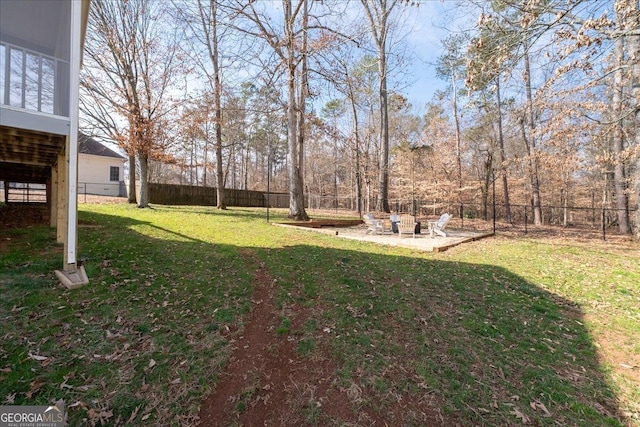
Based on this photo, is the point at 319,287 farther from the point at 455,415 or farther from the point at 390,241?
the point at 390,241

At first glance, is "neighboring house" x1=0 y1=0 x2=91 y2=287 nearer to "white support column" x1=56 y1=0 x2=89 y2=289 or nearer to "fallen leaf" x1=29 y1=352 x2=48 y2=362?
"white support column" x1=56 y1=0 x2=89 y2=289

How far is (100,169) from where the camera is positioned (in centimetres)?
2439

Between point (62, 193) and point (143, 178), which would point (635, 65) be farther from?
point (143, 178)

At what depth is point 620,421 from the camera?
2.58m

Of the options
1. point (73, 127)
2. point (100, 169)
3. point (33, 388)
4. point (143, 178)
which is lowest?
point (33, 388)

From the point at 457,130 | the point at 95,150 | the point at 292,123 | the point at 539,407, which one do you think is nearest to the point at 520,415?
the point at 539,407

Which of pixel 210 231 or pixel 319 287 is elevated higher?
pixel 210 231

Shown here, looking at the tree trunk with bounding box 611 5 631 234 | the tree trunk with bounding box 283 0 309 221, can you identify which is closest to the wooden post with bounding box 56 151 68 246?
the tree trunk with bounding box 283 0 309 221

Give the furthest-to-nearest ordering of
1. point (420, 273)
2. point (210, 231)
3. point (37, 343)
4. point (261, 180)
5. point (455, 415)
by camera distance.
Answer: point (261, 180) < point (210, 231) < point (420, 273) < point (37, 343) < point (455, 415)

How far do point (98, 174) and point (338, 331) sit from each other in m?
28.5

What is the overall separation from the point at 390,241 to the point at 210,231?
5445mm

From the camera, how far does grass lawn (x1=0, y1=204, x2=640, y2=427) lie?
99.8 inches

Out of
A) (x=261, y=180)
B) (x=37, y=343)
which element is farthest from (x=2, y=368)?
(x=261, y=180)

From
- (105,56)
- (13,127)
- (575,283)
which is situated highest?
(105,56)
